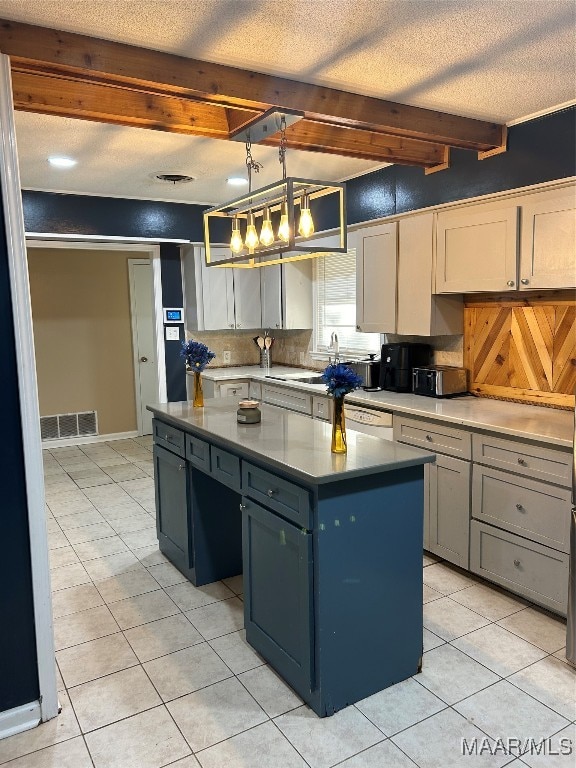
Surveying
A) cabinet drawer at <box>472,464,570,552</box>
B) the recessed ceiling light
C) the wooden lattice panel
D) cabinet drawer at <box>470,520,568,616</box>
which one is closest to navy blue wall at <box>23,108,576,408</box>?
the wooden lattice panel

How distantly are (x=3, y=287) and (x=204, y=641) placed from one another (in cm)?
181

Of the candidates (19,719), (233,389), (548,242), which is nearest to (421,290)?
(548,242)

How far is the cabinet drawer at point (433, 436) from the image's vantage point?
320 cm

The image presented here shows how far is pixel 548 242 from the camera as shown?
118 inches

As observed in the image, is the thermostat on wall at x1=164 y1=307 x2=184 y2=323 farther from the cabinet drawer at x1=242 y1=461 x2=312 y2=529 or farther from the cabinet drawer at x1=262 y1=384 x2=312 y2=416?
the cabinet drawer at x1=242 y1=461 x2=312 y2=529

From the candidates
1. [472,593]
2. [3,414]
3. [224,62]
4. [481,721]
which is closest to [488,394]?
[472,593]

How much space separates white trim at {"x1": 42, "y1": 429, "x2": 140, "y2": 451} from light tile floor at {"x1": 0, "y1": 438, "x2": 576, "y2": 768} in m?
3.45

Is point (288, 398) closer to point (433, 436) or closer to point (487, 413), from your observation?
point (433, 436)

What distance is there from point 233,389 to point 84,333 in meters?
2.23

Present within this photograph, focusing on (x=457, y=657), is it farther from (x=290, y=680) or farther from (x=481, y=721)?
(x=290, y=680)

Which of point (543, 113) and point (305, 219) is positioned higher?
point (543, 113)

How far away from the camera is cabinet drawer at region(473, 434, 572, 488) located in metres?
2.71

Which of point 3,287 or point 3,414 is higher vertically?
point 3,287

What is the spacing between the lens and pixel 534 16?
2.03m
